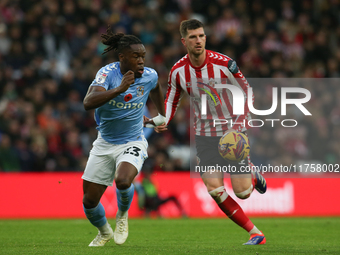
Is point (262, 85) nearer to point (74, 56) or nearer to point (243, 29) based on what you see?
point (243, 29)

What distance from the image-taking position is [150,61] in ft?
51.4

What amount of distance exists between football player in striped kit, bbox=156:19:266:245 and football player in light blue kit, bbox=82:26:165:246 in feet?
2.35

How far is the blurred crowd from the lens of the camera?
13.6 m

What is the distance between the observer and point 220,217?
43.1 ft

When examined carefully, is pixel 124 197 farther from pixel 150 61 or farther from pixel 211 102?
pixel 150 61

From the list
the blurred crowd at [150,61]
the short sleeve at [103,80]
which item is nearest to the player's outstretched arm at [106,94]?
the short sleeve at [103,80]

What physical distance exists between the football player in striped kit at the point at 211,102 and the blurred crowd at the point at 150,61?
5763 millimetres

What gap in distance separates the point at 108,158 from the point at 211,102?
5.25 feet

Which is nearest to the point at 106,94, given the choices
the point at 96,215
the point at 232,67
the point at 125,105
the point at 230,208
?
the point at 125,105

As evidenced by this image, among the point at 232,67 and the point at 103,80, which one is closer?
the point at 103,80

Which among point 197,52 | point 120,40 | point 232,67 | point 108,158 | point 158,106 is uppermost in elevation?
point 120,40

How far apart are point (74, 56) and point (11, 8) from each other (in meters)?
2.35

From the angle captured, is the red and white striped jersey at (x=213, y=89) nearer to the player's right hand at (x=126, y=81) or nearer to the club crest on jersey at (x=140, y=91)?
the club crest on jersey at (x=140, y=91)

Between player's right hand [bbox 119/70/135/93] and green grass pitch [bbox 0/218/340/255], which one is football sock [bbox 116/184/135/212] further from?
player's right hand [bbox 119/70/135/93]
